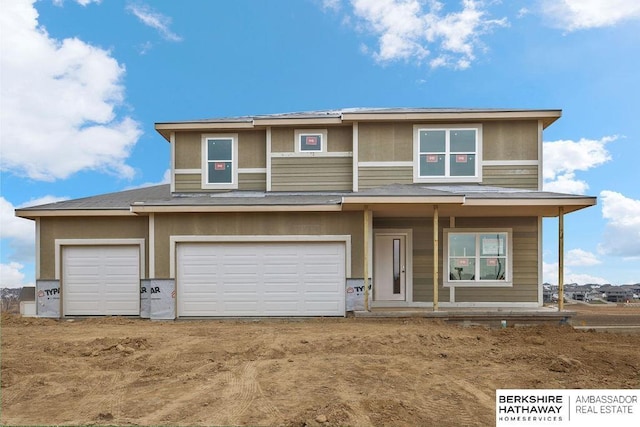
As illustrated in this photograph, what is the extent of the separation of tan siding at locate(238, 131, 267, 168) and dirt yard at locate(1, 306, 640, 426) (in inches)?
212

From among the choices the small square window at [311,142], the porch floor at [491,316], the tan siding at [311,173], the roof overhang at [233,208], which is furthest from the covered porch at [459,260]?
the small square window at [311,142]

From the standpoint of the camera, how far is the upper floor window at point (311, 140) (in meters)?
12.3

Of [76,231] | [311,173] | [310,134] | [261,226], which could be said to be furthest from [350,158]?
[76,231]

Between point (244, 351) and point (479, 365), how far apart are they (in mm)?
3883

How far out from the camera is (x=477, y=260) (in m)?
11.5

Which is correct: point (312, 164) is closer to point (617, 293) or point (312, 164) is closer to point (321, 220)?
point (321, 220)

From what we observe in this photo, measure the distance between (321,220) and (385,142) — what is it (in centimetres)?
332

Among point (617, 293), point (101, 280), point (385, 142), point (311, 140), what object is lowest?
point (617, 293)

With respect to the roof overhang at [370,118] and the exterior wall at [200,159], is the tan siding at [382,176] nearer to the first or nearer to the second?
the roof overhang at [370,118]

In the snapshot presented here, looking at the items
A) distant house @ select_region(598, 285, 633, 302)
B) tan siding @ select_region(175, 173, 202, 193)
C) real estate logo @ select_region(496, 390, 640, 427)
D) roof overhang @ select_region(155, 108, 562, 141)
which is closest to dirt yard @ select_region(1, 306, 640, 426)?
real estate logo @ select_region(496, 390, 640, 427)

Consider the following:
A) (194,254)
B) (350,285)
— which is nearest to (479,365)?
(350,285)

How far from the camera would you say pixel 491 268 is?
11.5m

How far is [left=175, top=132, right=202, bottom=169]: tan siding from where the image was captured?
12.6 metres

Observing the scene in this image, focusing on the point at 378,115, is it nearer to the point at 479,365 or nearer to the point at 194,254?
the point at 194,254
